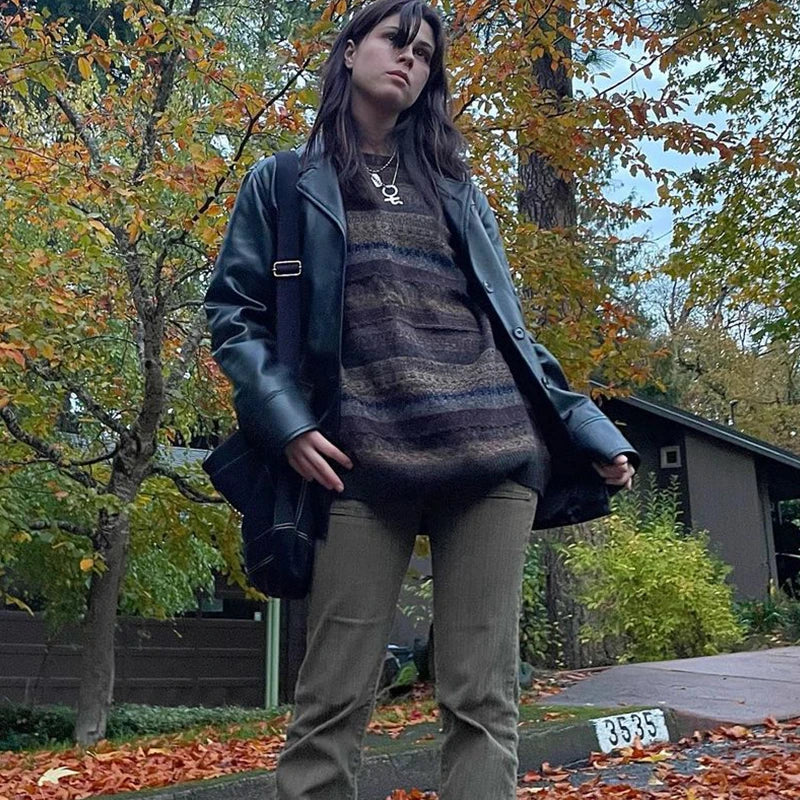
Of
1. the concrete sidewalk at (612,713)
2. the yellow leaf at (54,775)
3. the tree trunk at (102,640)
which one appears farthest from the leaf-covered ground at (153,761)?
the tree trunk at (102,640)

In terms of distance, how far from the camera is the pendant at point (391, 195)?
2307mm

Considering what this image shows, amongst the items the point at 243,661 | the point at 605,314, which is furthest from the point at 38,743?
the point at 605,314

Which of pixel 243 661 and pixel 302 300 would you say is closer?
pixel 302 300

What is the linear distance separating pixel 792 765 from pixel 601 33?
4.73 metres

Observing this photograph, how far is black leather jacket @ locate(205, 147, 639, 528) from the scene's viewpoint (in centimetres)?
204

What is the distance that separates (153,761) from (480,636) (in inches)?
154

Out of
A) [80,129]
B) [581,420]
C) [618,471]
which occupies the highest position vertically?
[80,129]

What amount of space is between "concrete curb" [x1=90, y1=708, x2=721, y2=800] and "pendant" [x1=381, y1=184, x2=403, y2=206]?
93.6 inches

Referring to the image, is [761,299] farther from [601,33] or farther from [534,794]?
[534,794]

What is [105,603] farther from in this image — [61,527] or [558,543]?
[558,543]

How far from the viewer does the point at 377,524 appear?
2.06 m

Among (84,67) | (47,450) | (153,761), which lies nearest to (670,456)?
(47,450)

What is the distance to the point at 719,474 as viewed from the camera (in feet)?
70.8

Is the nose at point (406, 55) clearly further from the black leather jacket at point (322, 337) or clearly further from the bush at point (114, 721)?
the bush at point (114, 721)
